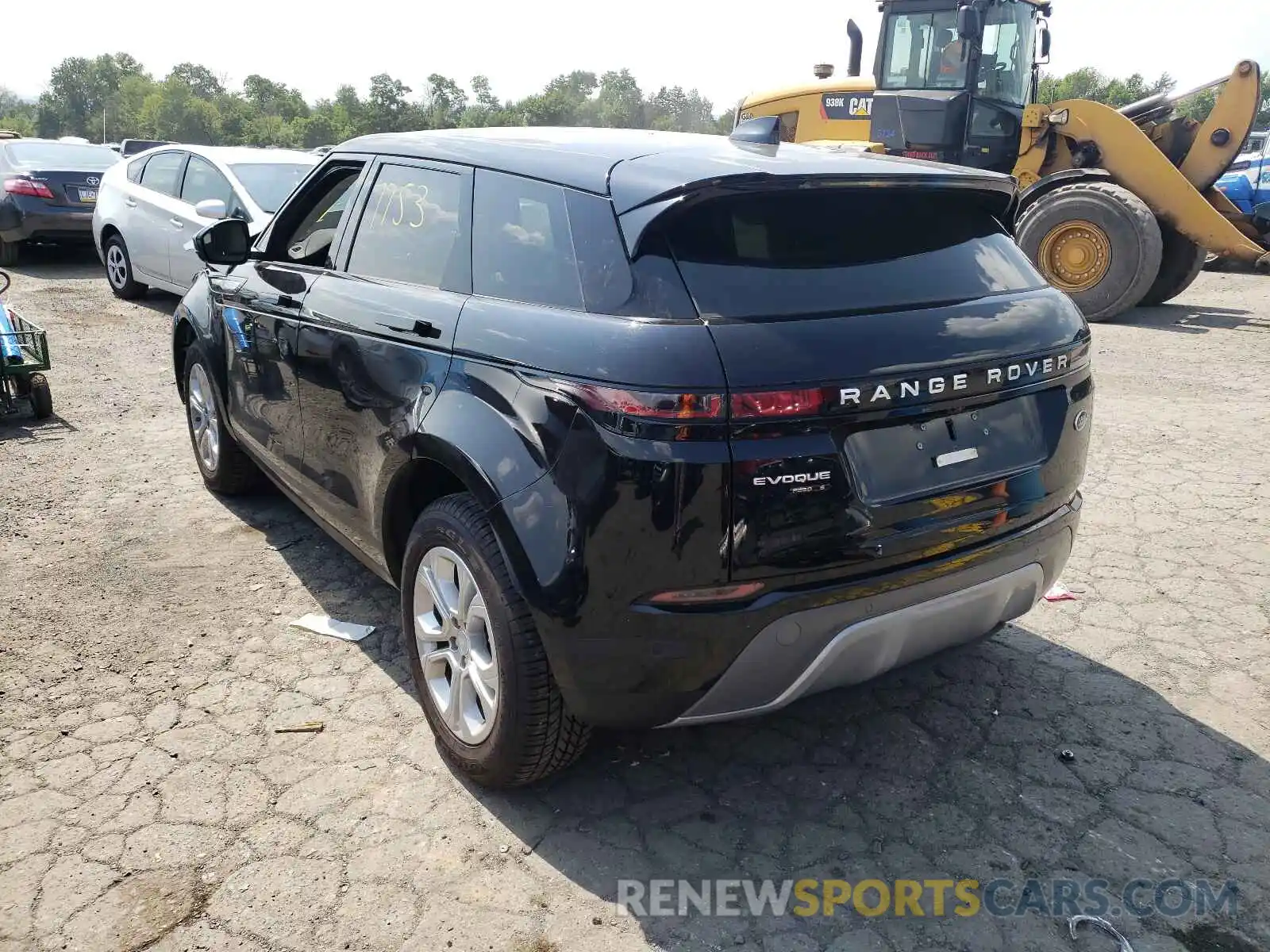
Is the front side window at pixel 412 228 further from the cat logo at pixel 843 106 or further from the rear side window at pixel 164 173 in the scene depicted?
the cat logo at pixel 843 106

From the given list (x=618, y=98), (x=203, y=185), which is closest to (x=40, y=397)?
(x=203, y=185)

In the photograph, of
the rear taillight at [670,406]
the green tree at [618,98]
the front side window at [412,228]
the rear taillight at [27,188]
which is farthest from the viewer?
the green tree at [618,98]

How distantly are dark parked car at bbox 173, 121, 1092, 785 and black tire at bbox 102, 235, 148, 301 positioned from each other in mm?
8899

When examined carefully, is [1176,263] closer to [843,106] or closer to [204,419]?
[843,106]

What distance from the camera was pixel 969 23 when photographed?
416 inches

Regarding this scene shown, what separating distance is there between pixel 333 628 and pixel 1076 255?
9722 millimetres

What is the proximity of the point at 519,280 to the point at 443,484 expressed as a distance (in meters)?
0.68

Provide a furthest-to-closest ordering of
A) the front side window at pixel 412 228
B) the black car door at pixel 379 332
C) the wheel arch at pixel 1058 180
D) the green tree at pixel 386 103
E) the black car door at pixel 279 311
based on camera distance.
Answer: the green tree at pixel 386 103, the wheel arch at pixel 1058 180, the black car door at pixel 279 311, the front side window at pixel 412 228, the black car door at pixel 379 332

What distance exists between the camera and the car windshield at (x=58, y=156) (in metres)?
12.8

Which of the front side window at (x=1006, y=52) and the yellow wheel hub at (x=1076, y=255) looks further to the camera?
the front side window at (x=1006, y=52)

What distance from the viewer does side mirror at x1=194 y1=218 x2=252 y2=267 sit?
13.6 ft

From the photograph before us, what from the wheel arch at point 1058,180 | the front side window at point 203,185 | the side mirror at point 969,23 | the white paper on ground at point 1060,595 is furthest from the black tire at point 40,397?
the wheel arch at point 1058,180

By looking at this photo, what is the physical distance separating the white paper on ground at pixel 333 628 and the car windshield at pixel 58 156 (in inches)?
454

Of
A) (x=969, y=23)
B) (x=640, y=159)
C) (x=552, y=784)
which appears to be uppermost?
(x=969, y=23)
